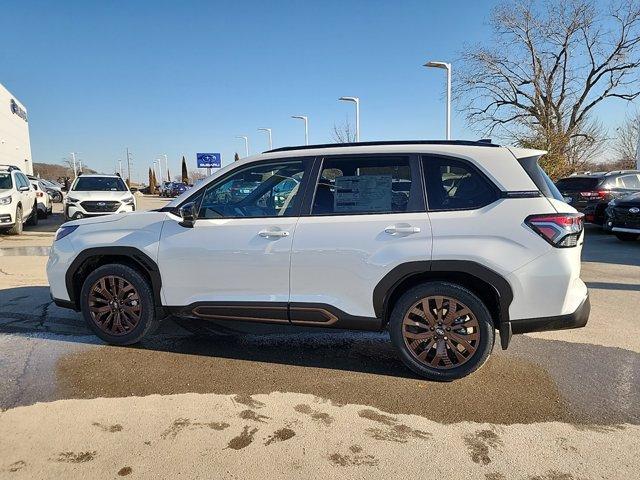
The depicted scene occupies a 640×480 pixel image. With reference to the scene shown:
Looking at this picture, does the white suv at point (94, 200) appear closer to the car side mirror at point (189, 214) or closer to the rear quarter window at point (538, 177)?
the car side mirror at point (189, 214)

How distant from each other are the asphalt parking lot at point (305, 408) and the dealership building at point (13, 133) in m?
45.4

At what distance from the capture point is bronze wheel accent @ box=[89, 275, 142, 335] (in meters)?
4.13

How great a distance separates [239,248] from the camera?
371cm

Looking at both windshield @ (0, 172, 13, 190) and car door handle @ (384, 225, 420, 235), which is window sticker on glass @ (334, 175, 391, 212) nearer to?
car door handle @ (384, 225, 420, 235)

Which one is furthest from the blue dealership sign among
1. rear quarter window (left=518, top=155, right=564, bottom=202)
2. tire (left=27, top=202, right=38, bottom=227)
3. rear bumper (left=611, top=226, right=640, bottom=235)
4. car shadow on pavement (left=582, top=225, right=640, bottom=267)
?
rear quarter window (left=518, top=155, right=564, bottom=202)

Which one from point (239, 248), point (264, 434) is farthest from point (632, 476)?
point (239, 248)

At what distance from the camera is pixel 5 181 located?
12117mm

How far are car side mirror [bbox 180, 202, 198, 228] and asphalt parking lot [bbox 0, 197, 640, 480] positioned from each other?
1204mm

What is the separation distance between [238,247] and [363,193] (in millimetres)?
1108

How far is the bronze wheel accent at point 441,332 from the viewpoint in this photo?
3.47 m

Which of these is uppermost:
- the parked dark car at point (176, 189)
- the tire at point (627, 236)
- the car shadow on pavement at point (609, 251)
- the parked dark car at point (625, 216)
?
the parked dark car at point (176, 189)

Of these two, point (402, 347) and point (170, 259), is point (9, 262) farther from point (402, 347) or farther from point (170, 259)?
point (402, 347)

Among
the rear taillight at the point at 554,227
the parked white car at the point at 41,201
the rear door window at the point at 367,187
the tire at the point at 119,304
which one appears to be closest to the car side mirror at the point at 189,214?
the tire at the point at 119,304

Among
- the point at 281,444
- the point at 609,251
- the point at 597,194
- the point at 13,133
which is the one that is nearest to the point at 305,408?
the point at 281,444
